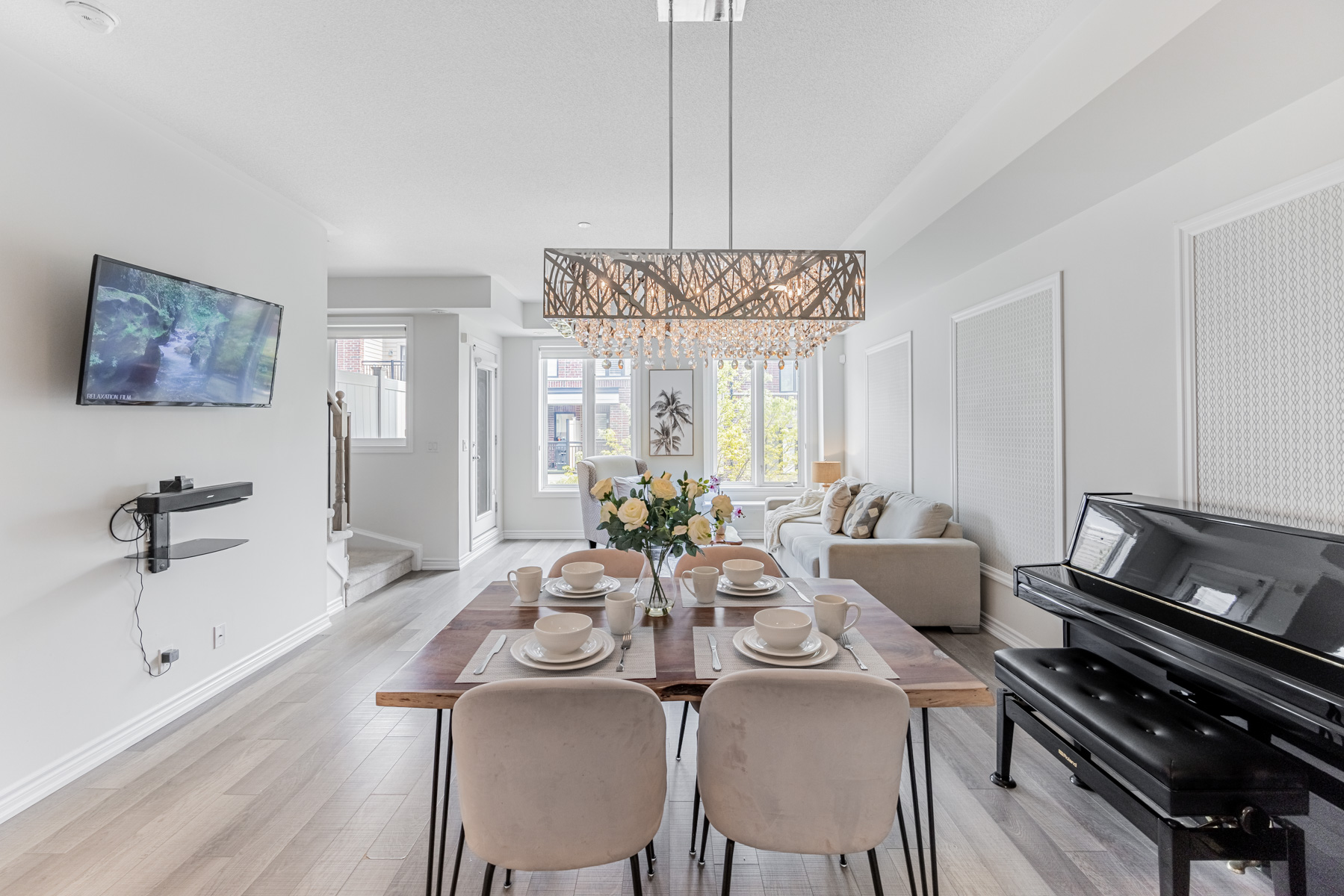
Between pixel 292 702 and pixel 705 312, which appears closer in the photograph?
pixel 705 312

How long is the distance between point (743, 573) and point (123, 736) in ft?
8.61

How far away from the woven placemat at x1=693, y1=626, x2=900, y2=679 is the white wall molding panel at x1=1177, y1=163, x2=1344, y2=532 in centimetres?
155

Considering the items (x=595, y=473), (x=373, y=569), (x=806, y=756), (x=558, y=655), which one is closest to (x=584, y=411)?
(x=595, y=473)

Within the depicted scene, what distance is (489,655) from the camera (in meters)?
1.62

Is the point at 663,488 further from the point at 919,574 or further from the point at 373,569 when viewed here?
the point at 373,569

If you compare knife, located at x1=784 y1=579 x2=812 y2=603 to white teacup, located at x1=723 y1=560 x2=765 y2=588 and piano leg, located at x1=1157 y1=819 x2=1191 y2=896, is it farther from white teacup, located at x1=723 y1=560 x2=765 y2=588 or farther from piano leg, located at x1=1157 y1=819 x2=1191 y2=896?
piano leg, located at x1=1157 y1=819 x2=1191 y2=896

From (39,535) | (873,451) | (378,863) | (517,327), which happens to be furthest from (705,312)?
(517,327)

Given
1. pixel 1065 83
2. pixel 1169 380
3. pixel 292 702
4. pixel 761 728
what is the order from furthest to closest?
pixel 292 702, pixel 1169 380, pixel 1065 83, pixel 761 728

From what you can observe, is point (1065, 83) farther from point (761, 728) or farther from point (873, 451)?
point (873, 451)

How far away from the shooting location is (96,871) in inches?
69.1

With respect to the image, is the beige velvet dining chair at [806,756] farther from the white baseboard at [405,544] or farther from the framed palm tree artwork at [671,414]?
the framed palm tree artwork at [671,414]

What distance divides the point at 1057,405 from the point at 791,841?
273cm

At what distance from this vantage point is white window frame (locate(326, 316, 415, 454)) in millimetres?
5484

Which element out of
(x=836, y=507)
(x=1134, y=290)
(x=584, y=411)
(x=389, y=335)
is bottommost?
(x=836, y=507)
